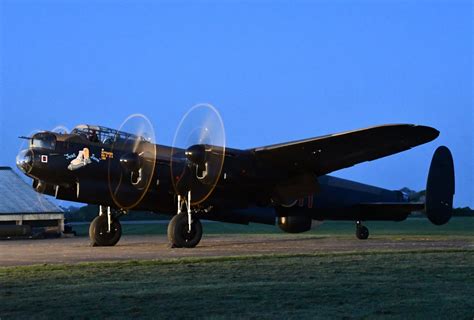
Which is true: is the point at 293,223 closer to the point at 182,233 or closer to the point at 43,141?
the point at 182,233

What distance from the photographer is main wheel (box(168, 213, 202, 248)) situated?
21594mm

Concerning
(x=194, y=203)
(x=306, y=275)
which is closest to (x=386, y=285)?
(x=306, y=275)

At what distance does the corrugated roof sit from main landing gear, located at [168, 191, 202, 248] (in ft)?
40.1

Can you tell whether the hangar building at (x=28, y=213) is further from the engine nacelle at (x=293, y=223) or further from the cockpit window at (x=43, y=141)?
the engine nacelle at (x=293, y=223)

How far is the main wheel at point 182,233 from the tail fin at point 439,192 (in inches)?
319

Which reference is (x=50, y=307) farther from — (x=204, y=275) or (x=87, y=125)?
(x=87, y=125)

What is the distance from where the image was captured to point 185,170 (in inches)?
872

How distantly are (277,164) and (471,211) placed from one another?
49.5 metres

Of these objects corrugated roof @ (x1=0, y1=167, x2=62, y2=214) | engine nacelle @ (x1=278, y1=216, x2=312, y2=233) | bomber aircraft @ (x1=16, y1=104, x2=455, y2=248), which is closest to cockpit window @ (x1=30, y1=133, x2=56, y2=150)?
bomber aircraft @ (x1=16, y1=104, x2=455, y2=248)

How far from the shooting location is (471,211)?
67750mm

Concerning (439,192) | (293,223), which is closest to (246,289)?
(293,223)

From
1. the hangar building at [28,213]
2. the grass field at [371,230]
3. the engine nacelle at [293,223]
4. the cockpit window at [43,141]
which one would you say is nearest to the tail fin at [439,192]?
the grass field at [371,230]

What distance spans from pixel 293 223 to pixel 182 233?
17.8ft

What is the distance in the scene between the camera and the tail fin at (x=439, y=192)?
24938 millimetres
